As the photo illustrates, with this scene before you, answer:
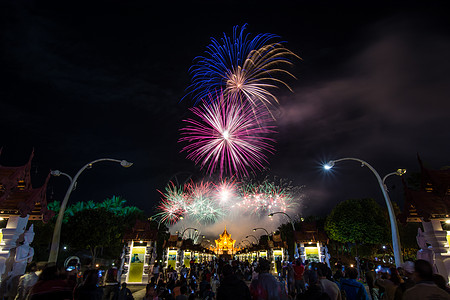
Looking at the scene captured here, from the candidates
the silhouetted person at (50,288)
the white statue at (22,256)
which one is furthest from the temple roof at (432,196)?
the white statue at (22,256)

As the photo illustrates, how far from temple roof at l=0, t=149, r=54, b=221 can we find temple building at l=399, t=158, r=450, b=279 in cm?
2050

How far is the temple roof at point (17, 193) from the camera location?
12500 millimetres

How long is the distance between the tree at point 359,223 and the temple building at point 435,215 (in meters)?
31.0

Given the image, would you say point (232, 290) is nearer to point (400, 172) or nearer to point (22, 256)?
point (22, 256)

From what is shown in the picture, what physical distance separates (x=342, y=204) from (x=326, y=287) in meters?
45.2

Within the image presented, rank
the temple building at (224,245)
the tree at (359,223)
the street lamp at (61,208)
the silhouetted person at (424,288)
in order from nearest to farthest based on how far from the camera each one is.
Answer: the silhouetted person at (424,288) → the street lamp at (61,208) → the tree at (359,223) → the temple building at (224,245)

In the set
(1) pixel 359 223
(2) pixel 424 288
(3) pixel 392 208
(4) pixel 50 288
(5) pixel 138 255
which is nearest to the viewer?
(2) pixel 424 288

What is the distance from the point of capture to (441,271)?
1259 centimetres

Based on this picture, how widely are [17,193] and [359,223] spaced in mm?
45807

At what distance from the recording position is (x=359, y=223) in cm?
4259

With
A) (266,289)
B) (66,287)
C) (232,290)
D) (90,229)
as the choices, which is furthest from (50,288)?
(90,229)

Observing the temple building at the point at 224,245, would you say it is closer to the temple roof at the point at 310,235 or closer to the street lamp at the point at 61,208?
the temple roof at the point at 310,235

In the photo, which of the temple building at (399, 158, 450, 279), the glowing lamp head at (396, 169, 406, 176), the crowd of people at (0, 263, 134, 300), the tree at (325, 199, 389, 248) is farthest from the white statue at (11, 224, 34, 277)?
the tree at (325, 199, 389, 248)

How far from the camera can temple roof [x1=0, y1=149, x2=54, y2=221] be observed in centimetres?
1250
